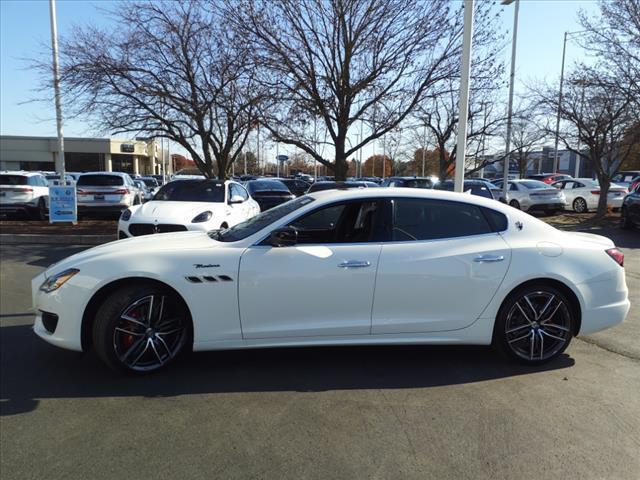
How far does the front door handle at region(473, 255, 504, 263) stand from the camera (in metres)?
4.08

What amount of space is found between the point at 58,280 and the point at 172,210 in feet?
17.0

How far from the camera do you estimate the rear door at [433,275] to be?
4.00 metres

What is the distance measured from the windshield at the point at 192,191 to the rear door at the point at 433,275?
672 centimetres

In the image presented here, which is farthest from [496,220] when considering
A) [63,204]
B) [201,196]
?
[63,204]

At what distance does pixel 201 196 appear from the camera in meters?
10.2

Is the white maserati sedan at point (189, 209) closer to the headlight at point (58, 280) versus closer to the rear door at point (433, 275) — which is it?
the headlight at point (58, 280)

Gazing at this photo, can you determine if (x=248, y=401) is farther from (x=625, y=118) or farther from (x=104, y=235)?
(x=625, y=118)

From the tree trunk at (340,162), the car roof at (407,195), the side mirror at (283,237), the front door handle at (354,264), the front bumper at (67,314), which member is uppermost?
the tree trunk at (340,162)

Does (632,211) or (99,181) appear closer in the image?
(632,211)

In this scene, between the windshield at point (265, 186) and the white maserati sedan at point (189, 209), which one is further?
the windshield at point (265, 186)

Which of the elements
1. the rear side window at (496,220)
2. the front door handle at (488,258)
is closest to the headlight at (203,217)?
the rear side window at (496,220)

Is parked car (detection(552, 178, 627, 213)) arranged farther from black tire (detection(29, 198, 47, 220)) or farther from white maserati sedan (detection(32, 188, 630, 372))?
black tire (detection(29, 198, 47, 220))

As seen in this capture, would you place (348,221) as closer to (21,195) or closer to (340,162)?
(340,162)

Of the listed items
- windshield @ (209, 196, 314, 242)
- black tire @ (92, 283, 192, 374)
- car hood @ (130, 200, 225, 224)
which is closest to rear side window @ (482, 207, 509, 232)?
windshield @ (209, 196, 314, 242)
